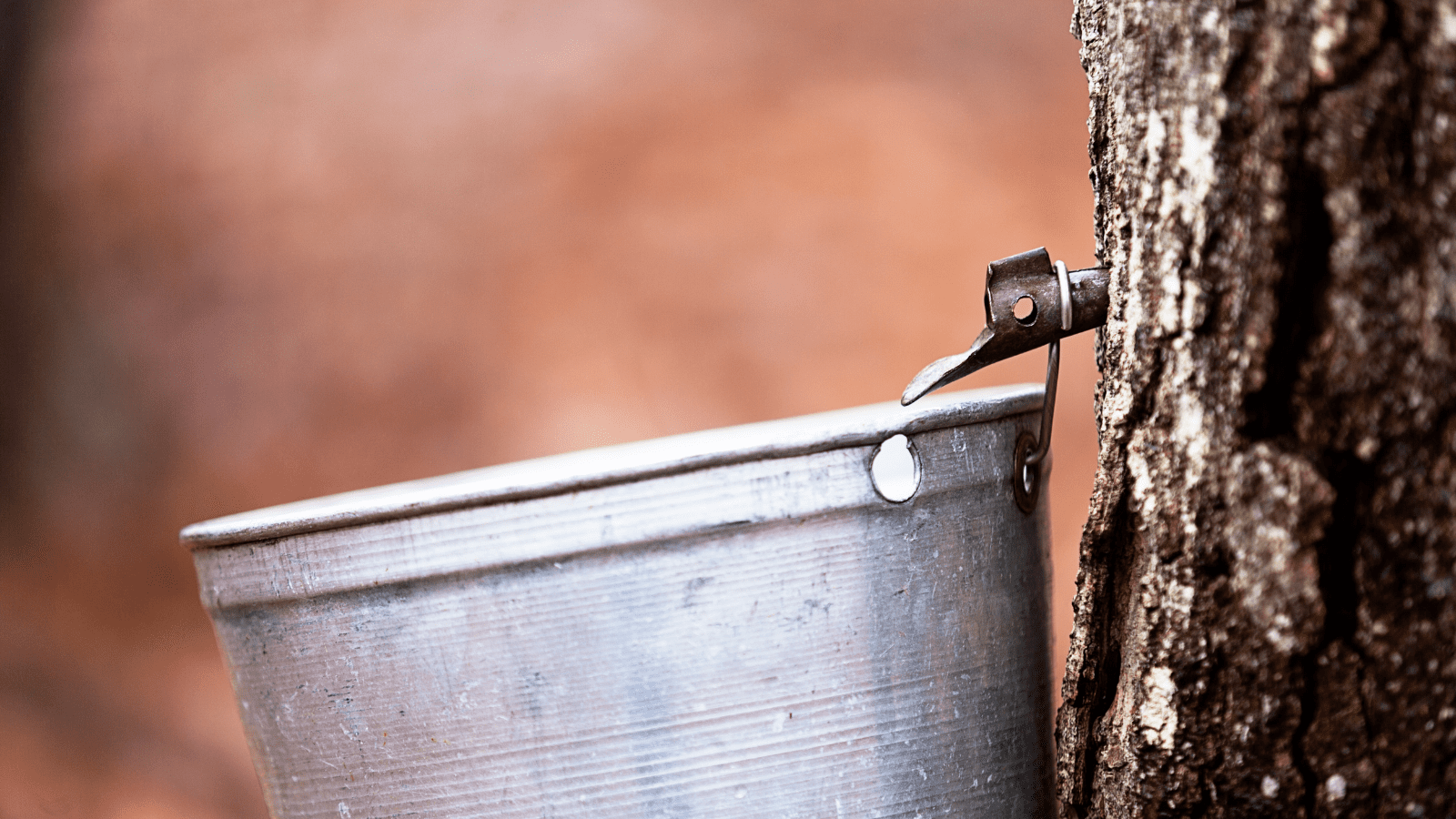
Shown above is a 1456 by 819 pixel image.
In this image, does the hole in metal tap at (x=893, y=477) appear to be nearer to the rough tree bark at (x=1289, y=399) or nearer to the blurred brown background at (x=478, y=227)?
the rough tree bark at (x=1289, y=399)

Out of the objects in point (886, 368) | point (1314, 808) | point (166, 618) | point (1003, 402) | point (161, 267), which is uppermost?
point (161, 267)

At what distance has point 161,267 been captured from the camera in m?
3.04

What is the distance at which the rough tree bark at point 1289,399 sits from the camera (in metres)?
0.51

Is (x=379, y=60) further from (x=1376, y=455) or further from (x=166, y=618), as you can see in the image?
(x=1376, y=455)

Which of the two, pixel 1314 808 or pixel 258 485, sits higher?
pixel 258 485

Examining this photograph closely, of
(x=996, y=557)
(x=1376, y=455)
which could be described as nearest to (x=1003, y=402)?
(x=996, y=557)

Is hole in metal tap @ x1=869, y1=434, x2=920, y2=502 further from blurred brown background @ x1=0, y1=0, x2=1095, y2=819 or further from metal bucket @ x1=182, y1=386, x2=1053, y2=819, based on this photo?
blurred brown background @ x1=0, y1=0, x2=1095, y2=819

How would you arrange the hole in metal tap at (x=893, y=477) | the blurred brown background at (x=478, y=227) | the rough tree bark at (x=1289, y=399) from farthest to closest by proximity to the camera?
1. the blurred brown background at (x=478, y=227)
2. the hole in metal tap at (x=893, y=477)
3. the rough tree bark at (x=1289, y=399)

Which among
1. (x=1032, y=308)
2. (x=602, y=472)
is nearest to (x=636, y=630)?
(x=602, y=472)

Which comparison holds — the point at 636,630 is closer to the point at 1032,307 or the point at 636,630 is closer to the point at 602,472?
the point at 602,472

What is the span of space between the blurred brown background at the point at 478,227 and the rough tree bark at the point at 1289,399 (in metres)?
2.44

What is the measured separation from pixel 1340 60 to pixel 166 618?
3.14m

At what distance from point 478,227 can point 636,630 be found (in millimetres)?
2660

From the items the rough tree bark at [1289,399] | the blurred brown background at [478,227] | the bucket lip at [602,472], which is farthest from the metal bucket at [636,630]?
the blurred brown background at [478,227]
